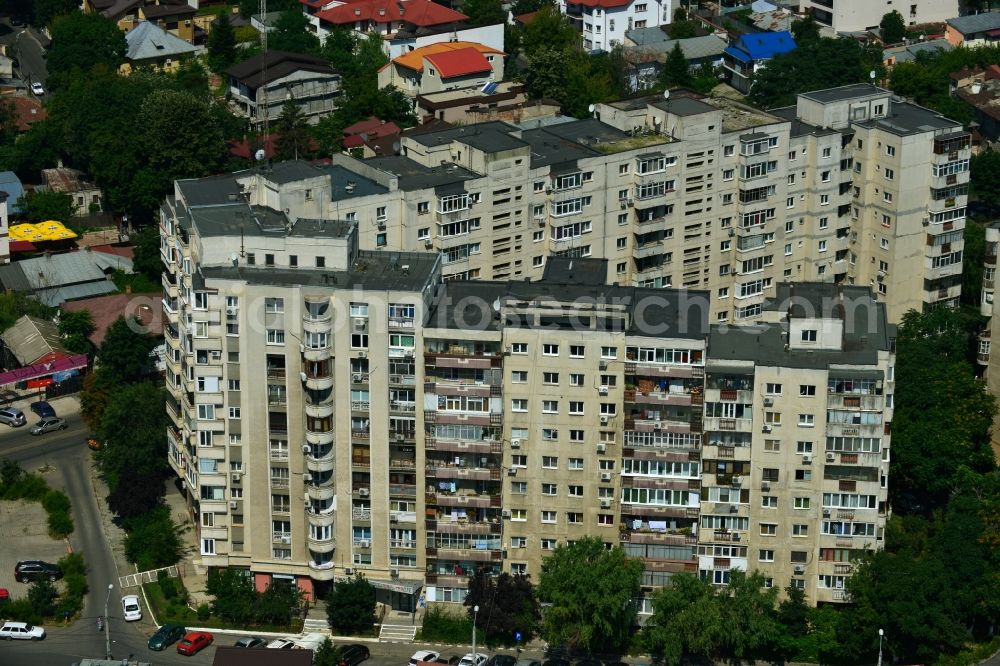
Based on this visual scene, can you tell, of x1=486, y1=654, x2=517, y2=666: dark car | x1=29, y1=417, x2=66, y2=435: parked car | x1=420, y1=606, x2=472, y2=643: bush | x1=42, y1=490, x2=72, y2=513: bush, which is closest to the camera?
x1=486, y1=654, x2=517, y2=666: dark car

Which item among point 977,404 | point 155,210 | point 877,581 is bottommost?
point 877,581

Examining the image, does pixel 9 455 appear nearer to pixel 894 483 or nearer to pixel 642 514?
pixel 642 514

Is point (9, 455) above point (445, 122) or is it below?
below

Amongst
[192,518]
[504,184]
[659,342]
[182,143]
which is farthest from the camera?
[182,143]

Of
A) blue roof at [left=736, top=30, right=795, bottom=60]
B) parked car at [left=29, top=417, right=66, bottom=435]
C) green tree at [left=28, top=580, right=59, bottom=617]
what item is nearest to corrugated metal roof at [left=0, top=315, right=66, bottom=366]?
parked car at [left=29, top=417, right=66, bottom=435]

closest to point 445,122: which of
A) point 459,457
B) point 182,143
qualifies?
point 182,143

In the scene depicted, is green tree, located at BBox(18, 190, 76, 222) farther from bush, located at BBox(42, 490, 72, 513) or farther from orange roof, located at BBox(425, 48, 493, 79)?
bush, located at BBox(42, 490, 72, 513)

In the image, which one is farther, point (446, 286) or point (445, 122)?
point (445, 122)
